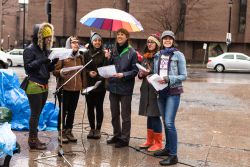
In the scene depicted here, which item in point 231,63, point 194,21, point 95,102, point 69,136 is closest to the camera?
point 69,136

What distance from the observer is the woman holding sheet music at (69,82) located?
277 inches

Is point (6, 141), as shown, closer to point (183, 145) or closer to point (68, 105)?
point (68, 105)

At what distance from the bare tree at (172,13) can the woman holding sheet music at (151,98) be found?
1844 inches

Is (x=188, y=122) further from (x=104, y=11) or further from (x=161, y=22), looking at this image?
(x=161, y=22)

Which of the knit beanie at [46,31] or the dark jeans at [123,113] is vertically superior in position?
the knit beanie at [46,31]

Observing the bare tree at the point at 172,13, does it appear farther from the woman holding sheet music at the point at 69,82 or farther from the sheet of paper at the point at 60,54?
the sheet of paper at the point at 60,54

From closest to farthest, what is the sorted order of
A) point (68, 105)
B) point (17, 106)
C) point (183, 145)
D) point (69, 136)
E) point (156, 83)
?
point (156, 83) → point (68, 105) → point (69, 136) → point (183, 145) → point (17, 106)

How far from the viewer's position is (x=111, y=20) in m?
7.60

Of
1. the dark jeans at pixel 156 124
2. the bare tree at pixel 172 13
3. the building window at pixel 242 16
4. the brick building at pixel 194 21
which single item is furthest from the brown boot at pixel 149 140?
the building window at pixel 242 16

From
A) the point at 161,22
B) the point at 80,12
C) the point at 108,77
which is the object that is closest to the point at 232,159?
the point at 108,77

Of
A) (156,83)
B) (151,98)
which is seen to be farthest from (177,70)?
(151,98)

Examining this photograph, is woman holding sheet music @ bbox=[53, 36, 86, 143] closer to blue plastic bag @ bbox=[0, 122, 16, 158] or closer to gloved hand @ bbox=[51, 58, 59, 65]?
gloved hand @ bbox=[51, 58, 59, 65]

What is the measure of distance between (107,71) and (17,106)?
2.36 m

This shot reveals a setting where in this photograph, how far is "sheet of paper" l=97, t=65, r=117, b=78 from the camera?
675 cm
